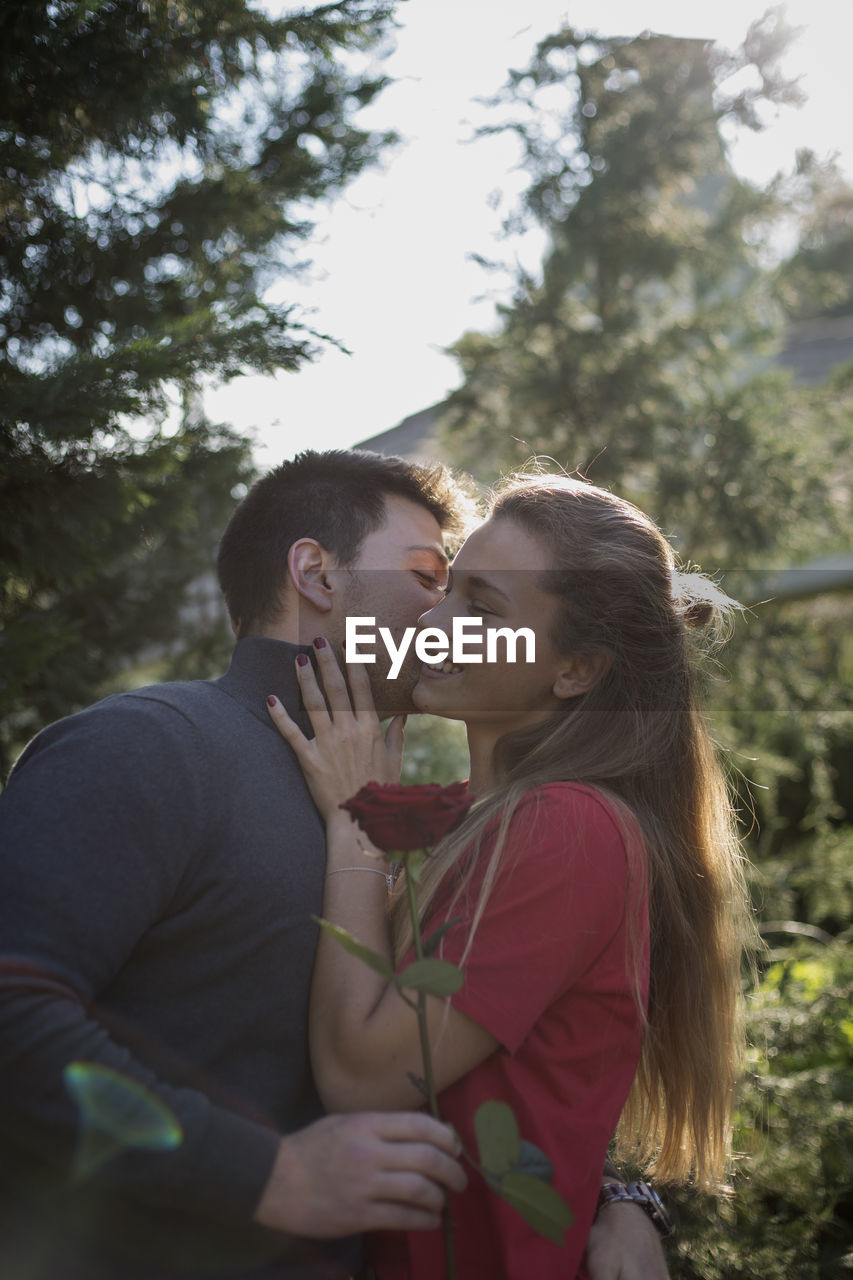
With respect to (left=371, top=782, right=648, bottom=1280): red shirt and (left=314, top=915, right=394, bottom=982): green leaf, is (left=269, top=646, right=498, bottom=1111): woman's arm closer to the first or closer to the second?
(left=371, top=782, right=648, bottom=1280): red shirt

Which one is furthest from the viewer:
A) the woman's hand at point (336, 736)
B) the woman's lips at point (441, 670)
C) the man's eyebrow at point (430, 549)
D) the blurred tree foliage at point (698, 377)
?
the blurred tree foliage at point (698, 377)

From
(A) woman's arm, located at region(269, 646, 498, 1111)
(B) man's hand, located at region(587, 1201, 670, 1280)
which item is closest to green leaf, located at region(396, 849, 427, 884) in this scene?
(A) woman's arm, located at region(269, 646, 498, 1111)

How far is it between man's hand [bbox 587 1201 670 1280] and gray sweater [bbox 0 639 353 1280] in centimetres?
53

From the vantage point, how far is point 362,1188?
1407 mm

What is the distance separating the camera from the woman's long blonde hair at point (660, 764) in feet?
7.24

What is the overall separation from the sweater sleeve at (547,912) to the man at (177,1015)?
256mm

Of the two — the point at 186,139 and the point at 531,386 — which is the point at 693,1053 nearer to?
the point at 186,139

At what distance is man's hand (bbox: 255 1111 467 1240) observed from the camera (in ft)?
4.62

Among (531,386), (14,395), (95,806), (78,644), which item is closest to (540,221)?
(531,386)

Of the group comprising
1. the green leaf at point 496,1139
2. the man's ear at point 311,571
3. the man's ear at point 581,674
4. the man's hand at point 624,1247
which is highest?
the man's ear at point 311,571

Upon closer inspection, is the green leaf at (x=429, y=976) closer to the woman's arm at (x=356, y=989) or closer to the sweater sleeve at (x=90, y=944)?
the woman's arm at (x=356, y=989)

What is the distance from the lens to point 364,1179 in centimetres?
141

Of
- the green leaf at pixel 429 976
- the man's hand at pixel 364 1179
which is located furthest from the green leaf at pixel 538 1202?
the green leaf at pixel 429 976

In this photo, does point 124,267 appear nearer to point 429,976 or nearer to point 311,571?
point 311,571
